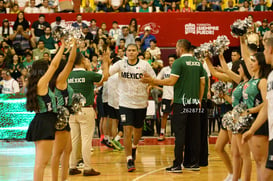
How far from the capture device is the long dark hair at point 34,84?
6047 millimetres

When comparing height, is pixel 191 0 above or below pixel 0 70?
above

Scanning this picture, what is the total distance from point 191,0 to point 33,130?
14.5 meters

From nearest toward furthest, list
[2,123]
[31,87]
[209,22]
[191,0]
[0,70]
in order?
[31,87]
[2,123]
[0,70]
[209,22]
[191,0]

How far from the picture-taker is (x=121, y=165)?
945cm

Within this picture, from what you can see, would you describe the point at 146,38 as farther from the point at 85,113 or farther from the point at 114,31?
the point at 85,113

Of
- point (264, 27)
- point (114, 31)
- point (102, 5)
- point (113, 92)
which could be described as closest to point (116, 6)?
point (102, 5)

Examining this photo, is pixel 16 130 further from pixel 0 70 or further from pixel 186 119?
pixel 186 119

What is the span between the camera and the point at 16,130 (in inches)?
515

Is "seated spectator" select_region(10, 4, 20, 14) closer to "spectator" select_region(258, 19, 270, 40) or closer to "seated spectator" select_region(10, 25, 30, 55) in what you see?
"seated spectator" select_region(10, 25, 30, 55)

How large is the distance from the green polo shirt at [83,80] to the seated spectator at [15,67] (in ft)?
23.7

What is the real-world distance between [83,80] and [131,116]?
110cm

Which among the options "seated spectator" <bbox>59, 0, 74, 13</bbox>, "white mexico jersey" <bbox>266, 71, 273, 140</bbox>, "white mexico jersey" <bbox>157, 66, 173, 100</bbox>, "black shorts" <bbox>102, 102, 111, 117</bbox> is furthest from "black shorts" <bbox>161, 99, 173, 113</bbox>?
"white mexico jersey" <bbox>266, 71, 273, 140</bbox>

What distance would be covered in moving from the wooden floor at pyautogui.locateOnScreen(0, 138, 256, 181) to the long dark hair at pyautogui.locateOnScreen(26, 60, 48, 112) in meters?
2.42

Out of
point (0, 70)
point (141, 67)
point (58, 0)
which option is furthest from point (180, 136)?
point (58, 0)
